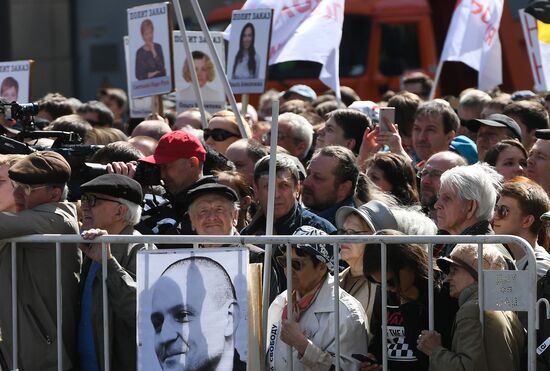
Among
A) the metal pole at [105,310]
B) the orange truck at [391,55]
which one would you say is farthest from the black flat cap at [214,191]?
the orange truck at [391,55]

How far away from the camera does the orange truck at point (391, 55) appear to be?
710 inches

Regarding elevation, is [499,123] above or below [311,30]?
below

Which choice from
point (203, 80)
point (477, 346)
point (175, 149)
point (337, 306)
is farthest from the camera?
point (203, 80)

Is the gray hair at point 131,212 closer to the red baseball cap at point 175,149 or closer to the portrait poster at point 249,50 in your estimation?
the red baseball cap at point 175,149

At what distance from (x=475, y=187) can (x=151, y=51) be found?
15.9 ft

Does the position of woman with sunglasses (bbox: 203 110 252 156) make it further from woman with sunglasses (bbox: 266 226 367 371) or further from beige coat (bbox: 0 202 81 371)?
woman with sunglasses (bbox: 266 226 367 371)

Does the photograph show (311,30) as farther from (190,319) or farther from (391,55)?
(391,55)

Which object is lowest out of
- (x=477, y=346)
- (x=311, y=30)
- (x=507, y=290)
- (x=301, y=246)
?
(x=477, y=346)

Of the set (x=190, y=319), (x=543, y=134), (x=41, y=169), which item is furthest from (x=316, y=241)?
(x=543, y=134)

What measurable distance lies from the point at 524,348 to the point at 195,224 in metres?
1.74

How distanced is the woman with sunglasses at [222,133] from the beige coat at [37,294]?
3.29 meters

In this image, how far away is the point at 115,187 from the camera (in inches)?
226

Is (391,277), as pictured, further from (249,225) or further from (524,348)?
(249,225)

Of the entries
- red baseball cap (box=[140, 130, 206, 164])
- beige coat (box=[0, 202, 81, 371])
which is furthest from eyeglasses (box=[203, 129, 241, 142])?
beige coat (box=[0, 202, 81, 371])
